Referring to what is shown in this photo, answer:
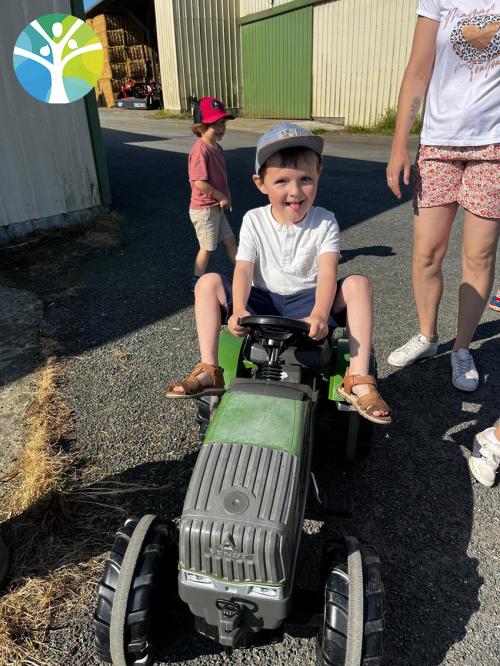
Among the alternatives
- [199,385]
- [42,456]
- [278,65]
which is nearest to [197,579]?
[199,385]

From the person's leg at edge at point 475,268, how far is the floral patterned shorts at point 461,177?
80 millimetres

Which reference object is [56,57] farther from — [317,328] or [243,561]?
[243,561]

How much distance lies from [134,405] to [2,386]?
0.87 meters

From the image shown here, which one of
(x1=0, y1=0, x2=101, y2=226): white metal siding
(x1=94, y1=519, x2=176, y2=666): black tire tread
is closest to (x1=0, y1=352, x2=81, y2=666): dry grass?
(x1=94, y1=519, x2=176, y2=666): black tire tread

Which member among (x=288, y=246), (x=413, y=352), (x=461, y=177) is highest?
(x=461, y=177)

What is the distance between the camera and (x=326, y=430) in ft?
8.95

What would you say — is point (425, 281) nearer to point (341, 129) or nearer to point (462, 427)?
point (462, 427)

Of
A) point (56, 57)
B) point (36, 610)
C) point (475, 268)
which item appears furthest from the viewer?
point (56, 57)

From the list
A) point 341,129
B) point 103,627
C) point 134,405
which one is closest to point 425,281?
point 134,405

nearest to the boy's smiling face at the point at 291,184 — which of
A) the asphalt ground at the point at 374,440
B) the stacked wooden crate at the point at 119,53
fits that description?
the asphalt ground at the point at 374,440

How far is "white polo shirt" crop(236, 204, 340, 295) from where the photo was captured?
2.40 meters

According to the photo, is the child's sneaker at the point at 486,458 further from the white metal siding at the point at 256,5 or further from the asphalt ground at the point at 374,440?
the white metal siding at the point at 256,5

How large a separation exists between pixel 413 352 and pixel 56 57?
4547 millimetres

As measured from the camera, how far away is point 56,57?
5.24 meters
